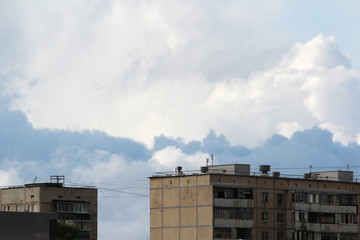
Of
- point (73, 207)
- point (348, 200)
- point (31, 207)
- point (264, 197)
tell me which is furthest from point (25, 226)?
point (73, 207)

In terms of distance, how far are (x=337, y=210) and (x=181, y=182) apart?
29586 mm

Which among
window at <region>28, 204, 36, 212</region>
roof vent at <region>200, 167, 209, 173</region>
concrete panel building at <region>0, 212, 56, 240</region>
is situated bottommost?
concrete panel building at <region>0, 212, 56, 240</region>

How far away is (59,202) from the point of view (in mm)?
184250

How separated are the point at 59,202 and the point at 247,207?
46.1 m

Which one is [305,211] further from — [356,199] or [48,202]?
[48,202]

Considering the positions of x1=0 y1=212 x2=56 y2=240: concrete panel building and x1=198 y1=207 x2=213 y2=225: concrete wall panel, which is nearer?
x1=0 y1=212 x2=56 y2=240: concrete panel building

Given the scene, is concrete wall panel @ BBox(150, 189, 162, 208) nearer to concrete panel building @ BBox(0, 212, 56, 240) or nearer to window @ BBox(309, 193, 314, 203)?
window @ BBox(309, 193, 314, 203)

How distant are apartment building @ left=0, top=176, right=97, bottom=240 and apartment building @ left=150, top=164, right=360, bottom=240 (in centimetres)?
2981

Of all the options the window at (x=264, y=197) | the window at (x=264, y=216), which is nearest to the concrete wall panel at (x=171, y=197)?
the window at (x=264, y=197)

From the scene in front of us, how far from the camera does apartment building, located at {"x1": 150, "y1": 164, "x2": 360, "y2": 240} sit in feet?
499

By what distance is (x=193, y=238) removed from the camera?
152625mm

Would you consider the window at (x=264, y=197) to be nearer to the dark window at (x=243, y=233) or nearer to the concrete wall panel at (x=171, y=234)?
the dark window at (x=243, y=233)

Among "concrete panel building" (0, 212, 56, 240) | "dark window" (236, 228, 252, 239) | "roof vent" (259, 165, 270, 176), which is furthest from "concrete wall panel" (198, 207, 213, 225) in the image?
"concrete panel building" (0, 212, 56, 240)

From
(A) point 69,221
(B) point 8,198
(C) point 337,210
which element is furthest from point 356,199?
(B) point 8,198
